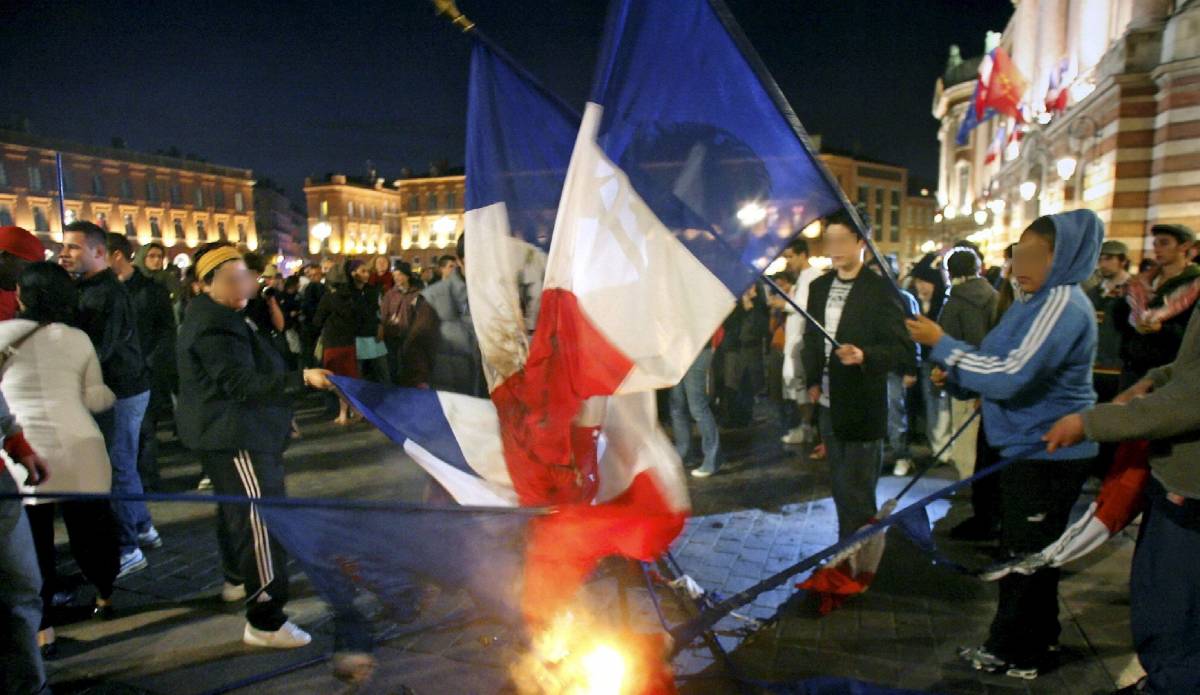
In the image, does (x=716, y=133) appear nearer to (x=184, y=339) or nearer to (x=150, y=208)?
(x=184, y=339)

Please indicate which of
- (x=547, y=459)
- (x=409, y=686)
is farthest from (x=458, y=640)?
(x=547, y=459)

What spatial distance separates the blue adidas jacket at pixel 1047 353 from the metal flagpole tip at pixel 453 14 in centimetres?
244

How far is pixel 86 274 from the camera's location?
4.52 metres

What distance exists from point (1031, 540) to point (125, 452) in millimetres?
5475

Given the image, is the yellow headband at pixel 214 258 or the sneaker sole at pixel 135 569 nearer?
the yellow headband at pixel 214 258

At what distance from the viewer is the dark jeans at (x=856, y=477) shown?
157 inches

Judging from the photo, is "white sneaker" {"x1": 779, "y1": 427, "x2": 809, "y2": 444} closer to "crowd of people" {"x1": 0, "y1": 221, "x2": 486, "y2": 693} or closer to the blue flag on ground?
"crowd of people" {"x1": 0, "y1": 221, "x2": 486, "y2": 693}

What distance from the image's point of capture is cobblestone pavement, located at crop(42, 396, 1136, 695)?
3.29 meters

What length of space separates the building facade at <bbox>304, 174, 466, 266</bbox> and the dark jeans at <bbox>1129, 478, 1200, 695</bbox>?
74040 millimetres

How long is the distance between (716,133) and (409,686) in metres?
2.77

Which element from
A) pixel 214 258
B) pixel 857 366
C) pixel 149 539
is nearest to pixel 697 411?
pixel 857 366

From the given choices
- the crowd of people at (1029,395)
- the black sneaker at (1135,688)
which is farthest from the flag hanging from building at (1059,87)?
the black sneaker at (1135,688)

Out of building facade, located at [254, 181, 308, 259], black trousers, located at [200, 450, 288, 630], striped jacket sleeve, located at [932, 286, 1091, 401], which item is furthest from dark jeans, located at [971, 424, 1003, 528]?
building facade, located at [254, 181, 308, 259]

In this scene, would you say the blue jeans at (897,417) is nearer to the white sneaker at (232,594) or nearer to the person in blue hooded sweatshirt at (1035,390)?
the person in blue hooded sweatshirt at (1035,390)
